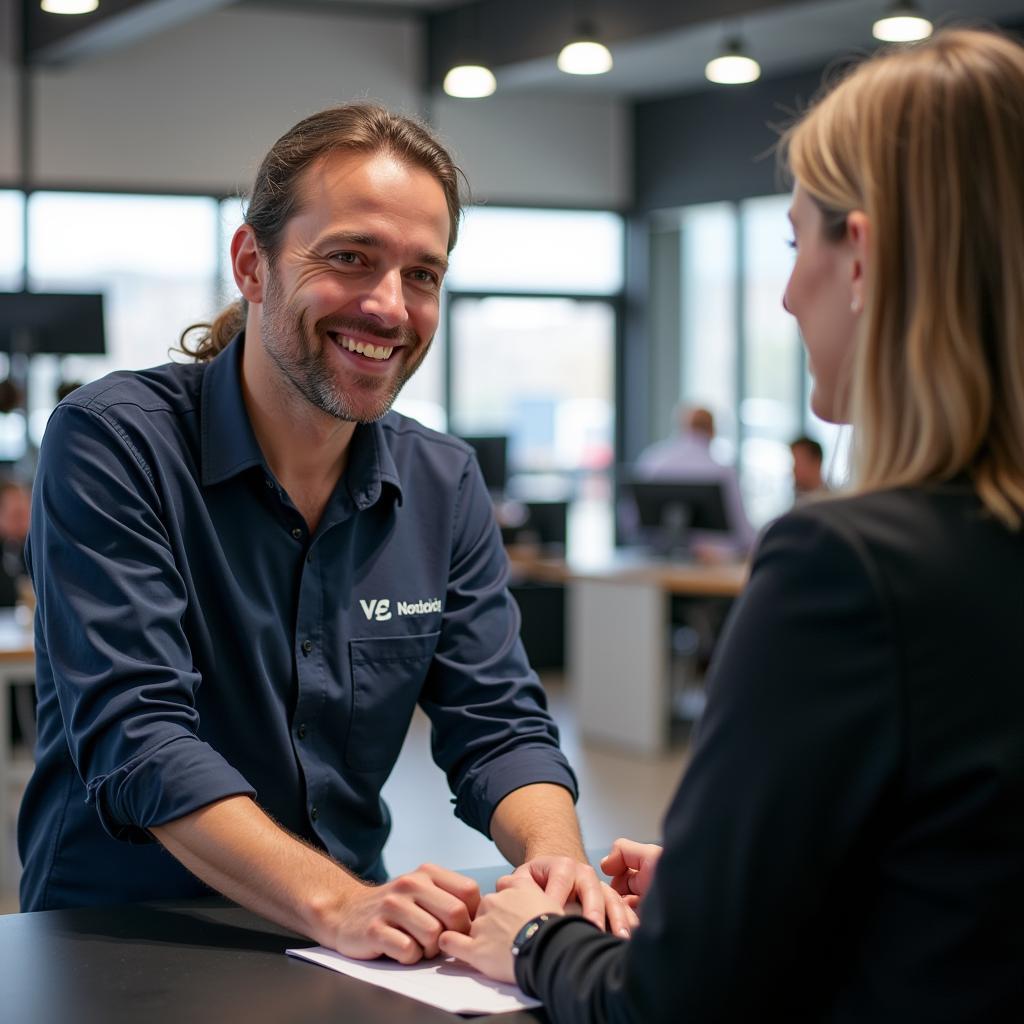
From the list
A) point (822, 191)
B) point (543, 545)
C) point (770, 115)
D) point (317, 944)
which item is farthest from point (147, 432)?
point (770, 115)

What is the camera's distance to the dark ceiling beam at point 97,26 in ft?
23.9

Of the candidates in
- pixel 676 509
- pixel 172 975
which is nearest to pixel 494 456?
pixel 676 509

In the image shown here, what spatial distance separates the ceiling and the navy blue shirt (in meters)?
5.93

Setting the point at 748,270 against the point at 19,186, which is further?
the point at 748,270

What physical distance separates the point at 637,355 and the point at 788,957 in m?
9.85

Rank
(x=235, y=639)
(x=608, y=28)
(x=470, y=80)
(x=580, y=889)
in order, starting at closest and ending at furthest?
(x=580, y=889)
(x=235, y=639)
(x=470, y=80)
(x=608, y=28)

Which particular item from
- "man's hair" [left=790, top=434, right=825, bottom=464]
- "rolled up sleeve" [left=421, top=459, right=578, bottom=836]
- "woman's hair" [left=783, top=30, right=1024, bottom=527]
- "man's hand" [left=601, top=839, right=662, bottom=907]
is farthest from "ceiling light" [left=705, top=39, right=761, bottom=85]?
"woman's hair" [left=783, top=30, right=1024, bottom=527]

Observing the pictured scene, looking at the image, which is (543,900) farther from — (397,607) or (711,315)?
(711,315)

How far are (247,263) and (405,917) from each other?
3.03 ft

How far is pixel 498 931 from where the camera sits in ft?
4.27

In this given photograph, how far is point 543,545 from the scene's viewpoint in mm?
7926

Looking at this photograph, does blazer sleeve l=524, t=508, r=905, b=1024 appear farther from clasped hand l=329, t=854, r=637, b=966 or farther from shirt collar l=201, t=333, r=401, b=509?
shirt collar l=201, t=333, r=401, b=509

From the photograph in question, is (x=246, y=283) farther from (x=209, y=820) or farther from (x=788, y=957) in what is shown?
(x=788, y=957)

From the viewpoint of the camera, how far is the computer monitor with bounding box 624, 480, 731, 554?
7461 millimetres
